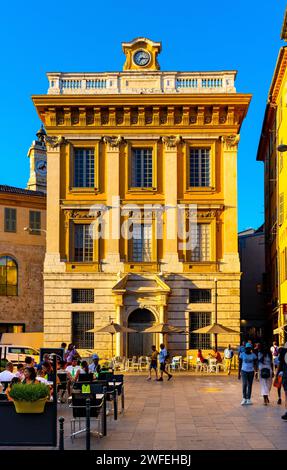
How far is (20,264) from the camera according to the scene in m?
59.2

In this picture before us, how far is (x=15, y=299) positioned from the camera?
5884cm

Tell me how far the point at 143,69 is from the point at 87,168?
6.88m

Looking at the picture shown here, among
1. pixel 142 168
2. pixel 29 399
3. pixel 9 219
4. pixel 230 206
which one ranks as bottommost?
pixel 29 399

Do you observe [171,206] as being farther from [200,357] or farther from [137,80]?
[200,357]

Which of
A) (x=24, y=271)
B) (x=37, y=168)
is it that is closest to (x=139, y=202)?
(x=24, y=271)

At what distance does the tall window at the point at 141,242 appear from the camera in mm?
47219

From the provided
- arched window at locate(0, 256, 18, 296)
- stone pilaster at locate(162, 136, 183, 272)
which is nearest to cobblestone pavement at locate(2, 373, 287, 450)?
stone pilaster at locate(162, 136, 183, 272)

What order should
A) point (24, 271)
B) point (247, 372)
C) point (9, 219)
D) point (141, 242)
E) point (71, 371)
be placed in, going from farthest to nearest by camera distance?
point (24, 271)
point (9, 219)
point (141, 242)
point (71, 371)
point (247, 372)

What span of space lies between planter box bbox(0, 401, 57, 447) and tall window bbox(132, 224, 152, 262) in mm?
32428

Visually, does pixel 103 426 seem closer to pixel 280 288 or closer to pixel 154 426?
pixel 154 426

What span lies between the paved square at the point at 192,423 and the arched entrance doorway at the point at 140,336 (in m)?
14.6

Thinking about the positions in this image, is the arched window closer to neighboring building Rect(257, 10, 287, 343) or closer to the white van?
the white van

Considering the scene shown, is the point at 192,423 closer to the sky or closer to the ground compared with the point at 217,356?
closer to the ground

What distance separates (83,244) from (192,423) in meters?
27.9
